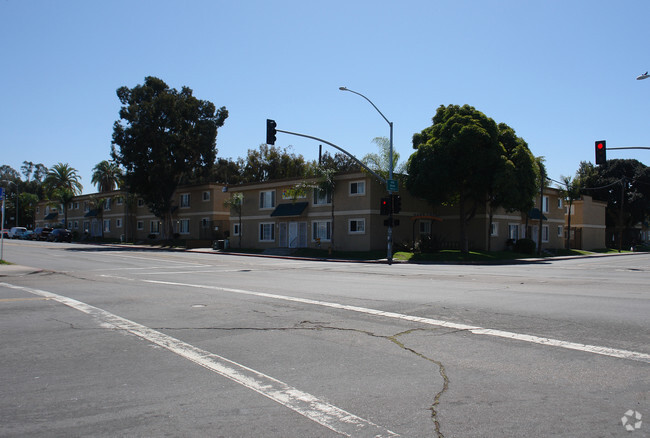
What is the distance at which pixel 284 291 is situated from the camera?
13859mm

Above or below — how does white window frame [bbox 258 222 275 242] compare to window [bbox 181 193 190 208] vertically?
below

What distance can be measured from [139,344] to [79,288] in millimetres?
8617

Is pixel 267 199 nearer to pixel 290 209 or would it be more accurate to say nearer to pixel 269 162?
pixel 290 209

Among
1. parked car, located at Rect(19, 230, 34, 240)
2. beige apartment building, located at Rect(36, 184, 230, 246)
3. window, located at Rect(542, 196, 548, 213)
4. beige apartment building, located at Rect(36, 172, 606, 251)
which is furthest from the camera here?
parked car, located at Rect(19, 230, 34, 240)

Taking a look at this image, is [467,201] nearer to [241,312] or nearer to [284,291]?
[284,291]

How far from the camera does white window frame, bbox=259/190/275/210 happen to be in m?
46.7

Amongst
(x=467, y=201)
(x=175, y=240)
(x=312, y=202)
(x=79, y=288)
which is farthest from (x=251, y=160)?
(x=79, y=288)

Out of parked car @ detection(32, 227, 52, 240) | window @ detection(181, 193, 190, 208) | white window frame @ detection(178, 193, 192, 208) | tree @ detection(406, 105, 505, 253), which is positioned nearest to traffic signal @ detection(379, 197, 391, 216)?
tree @ detection(406, 105, 505, 253)

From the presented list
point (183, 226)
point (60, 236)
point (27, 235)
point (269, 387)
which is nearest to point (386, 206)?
point (269, 387)

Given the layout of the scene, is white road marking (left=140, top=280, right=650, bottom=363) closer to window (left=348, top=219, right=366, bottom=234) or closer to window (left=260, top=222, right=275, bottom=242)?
window (left=348, top=219, right=366, bottom=234)

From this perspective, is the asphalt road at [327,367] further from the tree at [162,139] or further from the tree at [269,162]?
the tree at [269,162]

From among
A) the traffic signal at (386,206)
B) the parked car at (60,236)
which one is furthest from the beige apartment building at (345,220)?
the parked car at (60,236)

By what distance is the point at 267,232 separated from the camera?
46969 millimetres

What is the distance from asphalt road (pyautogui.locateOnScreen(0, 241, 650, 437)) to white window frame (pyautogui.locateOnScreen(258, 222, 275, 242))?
34.5 m
